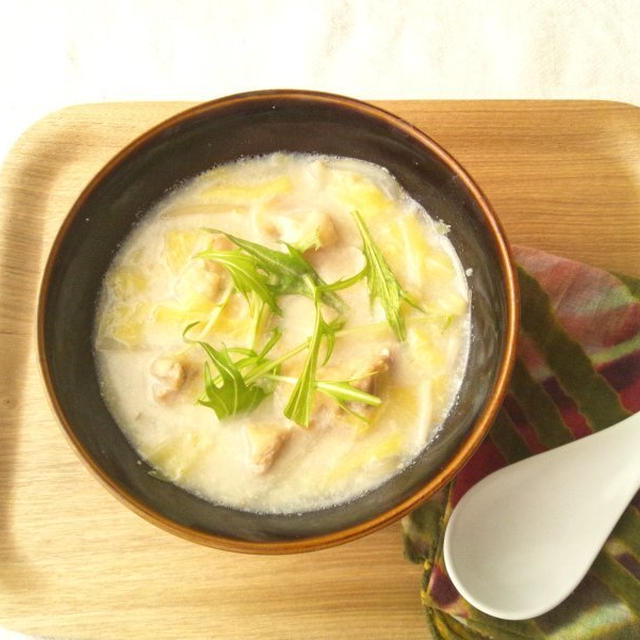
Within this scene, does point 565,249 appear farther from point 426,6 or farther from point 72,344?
point 72,344

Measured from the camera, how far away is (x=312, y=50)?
1.91 meters

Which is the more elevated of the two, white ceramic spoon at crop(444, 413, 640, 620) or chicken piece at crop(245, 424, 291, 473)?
chicken piece at crop(245, 424, 291, 473)

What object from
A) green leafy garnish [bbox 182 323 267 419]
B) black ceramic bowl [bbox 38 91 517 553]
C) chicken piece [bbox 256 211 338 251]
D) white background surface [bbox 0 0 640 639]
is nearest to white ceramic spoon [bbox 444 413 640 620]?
black ceramic bowl [bbox 38 91 517 553]

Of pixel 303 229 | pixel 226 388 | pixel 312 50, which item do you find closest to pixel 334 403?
pixel 226 388

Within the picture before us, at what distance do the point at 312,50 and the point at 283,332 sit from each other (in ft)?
2.86

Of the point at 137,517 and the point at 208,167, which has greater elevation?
the point at 208,167

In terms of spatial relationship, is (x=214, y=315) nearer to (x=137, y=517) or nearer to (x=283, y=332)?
(x=283, y=332)

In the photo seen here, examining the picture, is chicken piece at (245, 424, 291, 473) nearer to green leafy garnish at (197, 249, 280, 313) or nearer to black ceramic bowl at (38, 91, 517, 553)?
black ceramic bowl at (38, 91, 517, 553)

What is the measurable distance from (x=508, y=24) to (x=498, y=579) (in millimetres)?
1354

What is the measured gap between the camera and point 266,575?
1.36 meters

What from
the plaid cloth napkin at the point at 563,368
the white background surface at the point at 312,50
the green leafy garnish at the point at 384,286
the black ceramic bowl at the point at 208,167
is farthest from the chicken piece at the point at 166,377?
the white background surface at the point at 312,50

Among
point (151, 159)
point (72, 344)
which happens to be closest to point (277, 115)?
point (151, 159)

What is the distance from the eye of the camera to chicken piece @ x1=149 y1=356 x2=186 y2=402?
1306mm

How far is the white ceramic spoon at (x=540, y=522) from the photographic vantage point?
1300 millimetres
